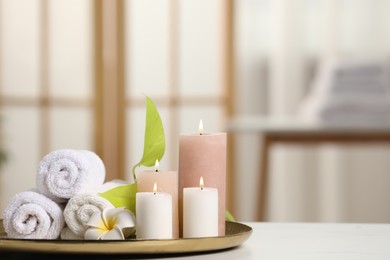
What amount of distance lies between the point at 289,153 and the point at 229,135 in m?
0.27

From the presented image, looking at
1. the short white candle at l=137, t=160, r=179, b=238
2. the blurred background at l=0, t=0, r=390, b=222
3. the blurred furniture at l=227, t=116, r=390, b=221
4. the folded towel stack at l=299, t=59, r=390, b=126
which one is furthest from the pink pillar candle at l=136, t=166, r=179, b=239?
the blurred background at l=0, t=0, r=390, b=222

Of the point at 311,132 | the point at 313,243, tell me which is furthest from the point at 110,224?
the point at 311,132

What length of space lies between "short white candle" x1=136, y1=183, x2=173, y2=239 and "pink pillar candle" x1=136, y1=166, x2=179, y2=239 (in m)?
0.03

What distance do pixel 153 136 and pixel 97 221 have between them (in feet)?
0.44

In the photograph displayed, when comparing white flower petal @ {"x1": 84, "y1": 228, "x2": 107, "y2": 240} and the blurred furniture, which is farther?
the blurred furniture

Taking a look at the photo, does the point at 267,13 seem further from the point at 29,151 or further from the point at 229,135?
the point at 29,151

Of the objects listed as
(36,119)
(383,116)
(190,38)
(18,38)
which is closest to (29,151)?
(36,119)

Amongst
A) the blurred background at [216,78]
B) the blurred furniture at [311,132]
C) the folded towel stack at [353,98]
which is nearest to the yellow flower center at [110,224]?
the blurred furniture at [311,132]

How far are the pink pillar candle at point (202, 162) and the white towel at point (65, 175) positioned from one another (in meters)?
0.11

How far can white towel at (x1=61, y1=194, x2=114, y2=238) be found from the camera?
0.93 metres

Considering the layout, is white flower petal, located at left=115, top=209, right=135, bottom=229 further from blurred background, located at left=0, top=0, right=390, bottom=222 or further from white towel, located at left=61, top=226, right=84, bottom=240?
blurred background, located at left=0, top=0, right=390, bottom=222

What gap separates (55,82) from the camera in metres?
3.39

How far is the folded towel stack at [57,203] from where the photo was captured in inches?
36.8

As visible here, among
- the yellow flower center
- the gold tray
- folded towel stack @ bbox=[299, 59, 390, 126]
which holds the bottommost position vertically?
the gold tray
